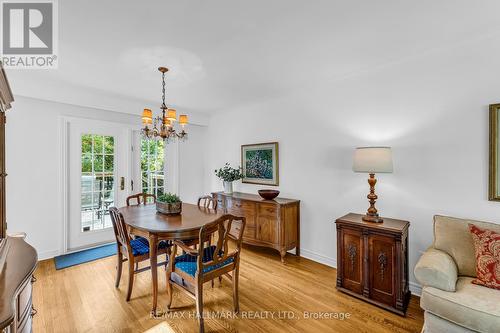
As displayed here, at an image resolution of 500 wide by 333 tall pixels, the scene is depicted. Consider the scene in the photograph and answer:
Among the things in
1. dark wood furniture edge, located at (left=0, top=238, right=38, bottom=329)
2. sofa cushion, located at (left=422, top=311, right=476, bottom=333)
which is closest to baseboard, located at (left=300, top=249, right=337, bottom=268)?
sofa cushion, located at (left=422, top=311, right=476, bottom=333)

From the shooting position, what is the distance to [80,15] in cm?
183

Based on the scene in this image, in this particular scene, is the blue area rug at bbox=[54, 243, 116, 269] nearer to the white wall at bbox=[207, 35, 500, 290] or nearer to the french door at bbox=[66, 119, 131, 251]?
the french door at bbox=[66, 119, 131, 251]

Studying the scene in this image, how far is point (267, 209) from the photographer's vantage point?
3.52m

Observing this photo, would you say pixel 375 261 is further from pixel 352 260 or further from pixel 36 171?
pixel 36 171

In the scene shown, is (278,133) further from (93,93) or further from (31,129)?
(31,129)

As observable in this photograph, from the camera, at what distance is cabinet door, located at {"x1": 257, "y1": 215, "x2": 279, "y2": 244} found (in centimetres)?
341

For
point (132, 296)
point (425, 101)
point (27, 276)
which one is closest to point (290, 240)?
point (132, 296)

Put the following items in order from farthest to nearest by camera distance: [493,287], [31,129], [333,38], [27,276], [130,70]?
[31,129] → [130,70] → [333,38] → [493,287] → [27,276]

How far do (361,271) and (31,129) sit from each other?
14.8 ft

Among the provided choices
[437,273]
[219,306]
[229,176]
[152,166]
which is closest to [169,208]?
[219,306]

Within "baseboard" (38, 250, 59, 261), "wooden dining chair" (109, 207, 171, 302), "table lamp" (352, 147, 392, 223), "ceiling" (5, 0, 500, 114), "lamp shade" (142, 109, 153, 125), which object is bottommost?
"baseboard" (38, 250, 59, 261)

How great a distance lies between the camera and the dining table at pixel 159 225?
2.22 m

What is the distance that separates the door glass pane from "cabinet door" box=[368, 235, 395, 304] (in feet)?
13.0

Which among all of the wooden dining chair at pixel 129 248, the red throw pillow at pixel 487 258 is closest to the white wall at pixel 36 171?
the wooden dining chair at pixel 129 248
